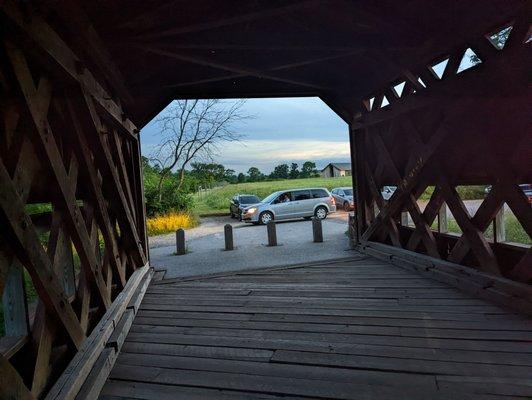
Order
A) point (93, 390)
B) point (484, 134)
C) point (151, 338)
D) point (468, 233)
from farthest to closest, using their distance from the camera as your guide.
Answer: point (468, 233) < point (484, 134) < point (151, 338) < point (93, 390)

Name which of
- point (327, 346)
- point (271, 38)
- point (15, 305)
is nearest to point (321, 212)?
point (271, 38)

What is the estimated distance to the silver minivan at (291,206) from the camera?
696 inches

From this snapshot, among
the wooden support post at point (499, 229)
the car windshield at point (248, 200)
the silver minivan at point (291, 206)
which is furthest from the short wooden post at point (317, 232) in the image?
the car windshield at point (248, 200)

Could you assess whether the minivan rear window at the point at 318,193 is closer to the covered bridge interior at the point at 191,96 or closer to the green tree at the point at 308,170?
the covered bridge interior at the point at 191,96

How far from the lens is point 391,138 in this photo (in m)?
6.80

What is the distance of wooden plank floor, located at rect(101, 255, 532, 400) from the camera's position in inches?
107

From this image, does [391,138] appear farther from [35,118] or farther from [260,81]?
[35,118]

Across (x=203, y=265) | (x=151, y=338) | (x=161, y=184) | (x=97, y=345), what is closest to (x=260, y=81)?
(x=203, y=265)

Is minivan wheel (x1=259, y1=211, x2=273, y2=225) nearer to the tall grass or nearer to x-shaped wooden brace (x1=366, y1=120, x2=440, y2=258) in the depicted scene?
the tall grass

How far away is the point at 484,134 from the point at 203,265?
5.70 meters

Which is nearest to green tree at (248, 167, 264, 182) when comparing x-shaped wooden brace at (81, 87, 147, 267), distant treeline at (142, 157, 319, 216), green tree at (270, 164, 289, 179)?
green tree at (270, 164, 289, 179)

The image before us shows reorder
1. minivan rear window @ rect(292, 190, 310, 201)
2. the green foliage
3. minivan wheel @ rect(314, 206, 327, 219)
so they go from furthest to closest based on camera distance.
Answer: minivan wheel @ rect(314, 206, 327, 219) → minivan rear window @ rect(292, 190, 310, 201) → the green foliage

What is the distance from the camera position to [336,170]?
89688 mm

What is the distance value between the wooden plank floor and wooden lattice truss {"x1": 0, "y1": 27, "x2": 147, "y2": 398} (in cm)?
61
